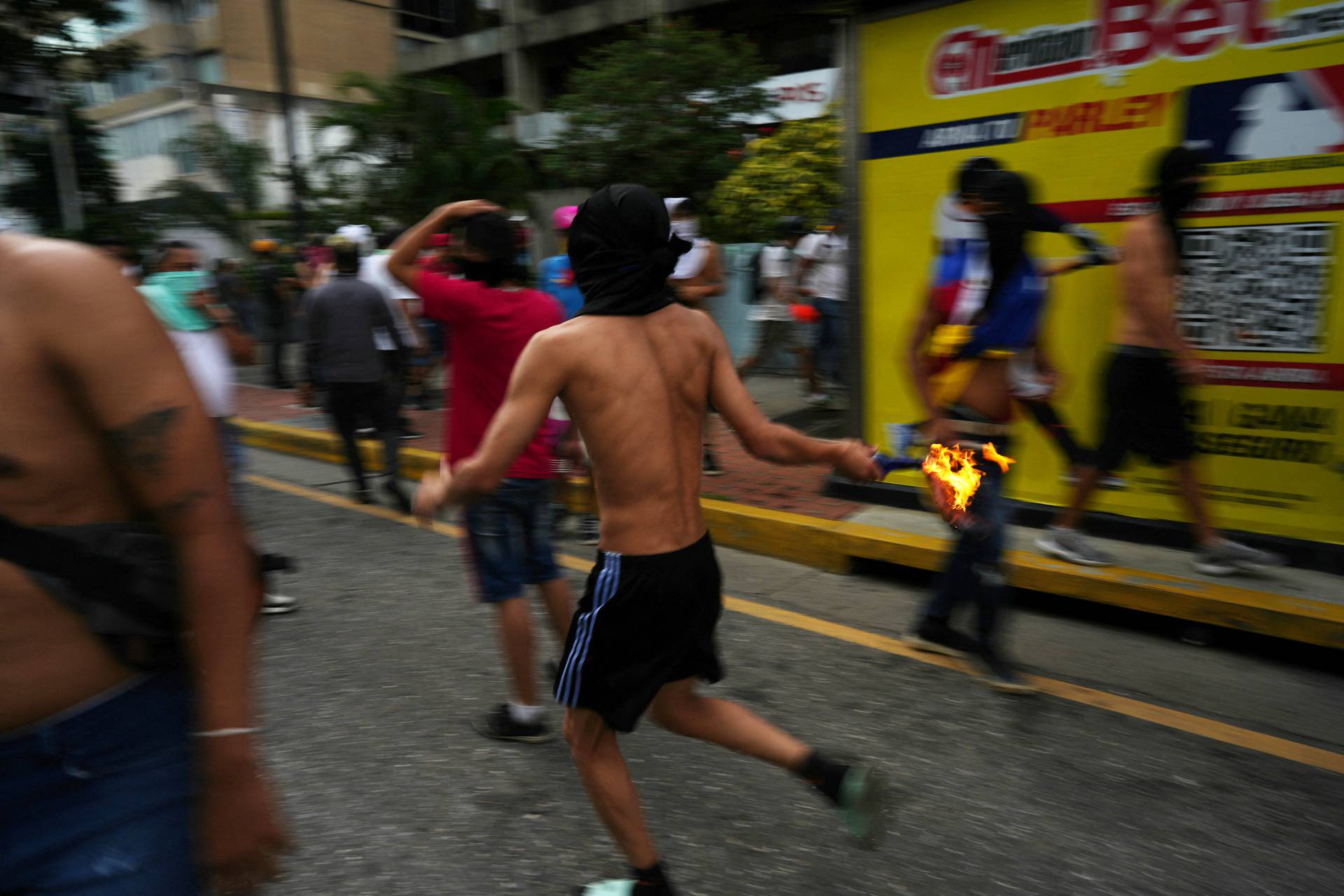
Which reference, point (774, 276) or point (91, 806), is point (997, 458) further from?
point (774, 276)

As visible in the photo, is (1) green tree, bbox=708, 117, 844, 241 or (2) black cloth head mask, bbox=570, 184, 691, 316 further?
(1) green tree, bbox=708, 117, 844, 241

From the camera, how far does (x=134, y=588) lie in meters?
1.29

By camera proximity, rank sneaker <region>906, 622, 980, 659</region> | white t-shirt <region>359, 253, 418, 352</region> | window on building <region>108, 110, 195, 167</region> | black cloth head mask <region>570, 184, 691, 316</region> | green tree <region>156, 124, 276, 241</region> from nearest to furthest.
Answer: black cloth head mask <region>570, 184, 691, 316</region>, sneaker <region>906, 622, 980, 659</region>, white t-shirt <region>359, 253, 418, 352</region>, green tree <region>156, 124, 276, 241</region>, window on building <region>108, 110, 195, 167</region>

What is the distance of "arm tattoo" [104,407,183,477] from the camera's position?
1.25m

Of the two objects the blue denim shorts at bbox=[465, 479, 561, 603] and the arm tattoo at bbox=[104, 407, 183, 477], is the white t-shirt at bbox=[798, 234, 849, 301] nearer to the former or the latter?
the blue denim shorts at bbox=[465, 479, 561, 603]

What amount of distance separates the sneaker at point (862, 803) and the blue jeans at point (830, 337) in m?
6.68

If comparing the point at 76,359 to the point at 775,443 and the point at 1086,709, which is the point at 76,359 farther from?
the point at 1086,709

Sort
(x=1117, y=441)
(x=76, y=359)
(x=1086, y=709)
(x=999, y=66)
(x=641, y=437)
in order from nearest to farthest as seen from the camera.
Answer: (x=76, y=359) < (x=641, y=437) < (x=1086, y=709) < (x=1117, y=441) < (x=999, y=66)

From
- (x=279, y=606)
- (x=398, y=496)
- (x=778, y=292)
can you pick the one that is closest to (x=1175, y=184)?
(x=279, y=606)

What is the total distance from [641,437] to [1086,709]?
2311 mm

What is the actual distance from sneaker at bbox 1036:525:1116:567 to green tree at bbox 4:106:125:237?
1300 cm

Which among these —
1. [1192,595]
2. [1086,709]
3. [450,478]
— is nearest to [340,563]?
[450,478]

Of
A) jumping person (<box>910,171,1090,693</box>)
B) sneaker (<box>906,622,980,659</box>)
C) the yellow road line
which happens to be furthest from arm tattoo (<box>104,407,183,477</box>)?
sneaker (<box>906,622,980,659</box>)

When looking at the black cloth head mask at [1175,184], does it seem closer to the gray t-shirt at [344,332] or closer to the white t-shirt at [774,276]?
the gray t-shirt at [344,332]
